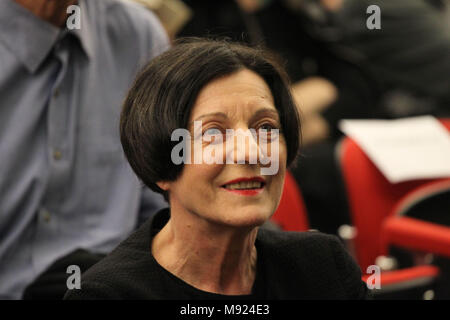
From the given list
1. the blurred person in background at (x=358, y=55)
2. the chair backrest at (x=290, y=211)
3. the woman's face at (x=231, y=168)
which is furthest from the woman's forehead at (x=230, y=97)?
the blurred person in background at (x=358, y=55)

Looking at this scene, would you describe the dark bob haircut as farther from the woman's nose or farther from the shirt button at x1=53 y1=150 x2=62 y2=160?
the shirt button at x1=53 y1=150 x2=62 y2=160

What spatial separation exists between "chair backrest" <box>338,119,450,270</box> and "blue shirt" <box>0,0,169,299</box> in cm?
60

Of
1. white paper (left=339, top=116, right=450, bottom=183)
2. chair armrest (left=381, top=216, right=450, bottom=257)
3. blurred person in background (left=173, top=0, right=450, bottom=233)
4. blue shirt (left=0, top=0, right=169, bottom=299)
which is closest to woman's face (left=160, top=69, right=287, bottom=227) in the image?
blue shirt (left=0, top=0, right=169, bottom=299)

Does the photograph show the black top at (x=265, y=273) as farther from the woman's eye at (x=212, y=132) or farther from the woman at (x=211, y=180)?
the woman's eye at (x=212, y=132)

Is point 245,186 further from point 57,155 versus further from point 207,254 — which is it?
point 57,155

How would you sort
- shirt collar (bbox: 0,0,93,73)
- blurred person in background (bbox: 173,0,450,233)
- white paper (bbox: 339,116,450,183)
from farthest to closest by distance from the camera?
1. blurred person in background (bbox: 173,0,450,233)
2. white paper (bbox: 339,116,450,183)
3. shirt collar (bbox: 0,0,93,73)

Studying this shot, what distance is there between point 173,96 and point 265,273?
0.26m

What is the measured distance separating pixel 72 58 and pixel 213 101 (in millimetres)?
575

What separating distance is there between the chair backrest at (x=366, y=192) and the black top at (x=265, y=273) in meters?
0.78

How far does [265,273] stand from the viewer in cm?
87

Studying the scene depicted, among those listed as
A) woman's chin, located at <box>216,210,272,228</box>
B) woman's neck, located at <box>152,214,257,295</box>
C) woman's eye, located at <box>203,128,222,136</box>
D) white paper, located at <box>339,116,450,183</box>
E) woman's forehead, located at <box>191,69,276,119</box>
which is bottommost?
white paper, located at <box>339,116,450,183</box>

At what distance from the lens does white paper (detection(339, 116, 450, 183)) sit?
1.65 meters

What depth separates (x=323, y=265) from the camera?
880 mm

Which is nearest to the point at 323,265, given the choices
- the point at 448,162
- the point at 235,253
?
the point at 235,253
